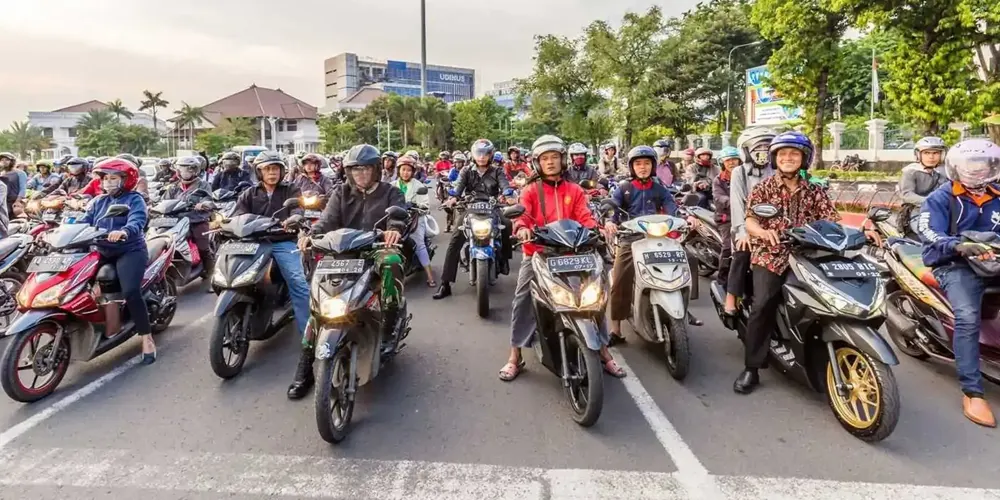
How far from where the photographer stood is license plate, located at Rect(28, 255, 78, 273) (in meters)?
4.12

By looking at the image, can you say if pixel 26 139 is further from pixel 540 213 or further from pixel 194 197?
pixel 540 213

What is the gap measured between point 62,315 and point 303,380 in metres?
1.76

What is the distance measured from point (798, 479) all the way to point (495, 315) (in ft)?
11.3

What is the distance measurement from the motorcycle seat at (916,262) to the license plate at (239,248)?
4629mm

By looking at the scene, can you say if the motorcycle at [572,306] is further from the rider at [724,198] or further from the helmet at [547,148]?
the rider at [724,198]

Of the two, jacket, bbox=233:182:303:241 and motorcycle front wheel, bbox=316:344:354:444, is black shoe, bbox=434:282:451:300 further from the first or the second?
motorcycle front wheel, bbox=316:344:354:444

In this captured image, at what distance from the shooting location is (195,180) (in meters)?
7.95

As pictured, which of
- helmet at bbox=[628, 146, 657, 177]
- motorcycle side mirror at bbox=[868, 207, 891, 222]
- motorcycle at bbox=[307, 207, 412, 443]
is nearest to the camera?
motorcycle at bbox=[307, 207, 412, 443]

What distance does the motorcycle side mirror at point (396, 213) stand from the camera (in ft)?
13.1

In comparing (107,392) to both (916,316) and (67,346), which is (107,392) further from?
(916,316)

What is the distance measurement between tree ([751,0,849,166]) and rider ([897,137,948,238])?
11139 mm

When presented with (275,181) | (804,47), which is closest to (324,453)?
(275,181)

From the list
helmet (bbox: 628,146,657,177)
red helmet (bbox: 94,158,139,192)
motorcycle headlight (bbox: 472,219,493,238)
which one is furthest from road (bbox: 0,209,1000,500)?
motorcycle headlight (bbox: 472,219,493,238)

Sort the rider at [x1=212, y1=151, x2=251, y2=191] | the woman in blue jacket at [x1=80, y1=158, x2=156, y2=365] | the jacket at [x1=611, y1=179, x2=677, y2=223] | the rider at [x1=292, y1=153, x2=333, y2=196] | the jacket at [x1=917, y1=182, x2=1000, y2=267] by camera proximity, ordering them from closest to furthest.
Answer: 1. the jacket at [x1=917, y1=182, x2=1000, y2=267]
2. the woman in blue jacket at [x1=80, y1=158, x2=156, y2=365]
3. the jacket at [x1=611, y1=179, x2=677, y2=223]
4. the rider at [x1=292, y1=153, x2=333, y2=196]
5. the rider at [x1=212, y1=151, x2=251, y2=191]
